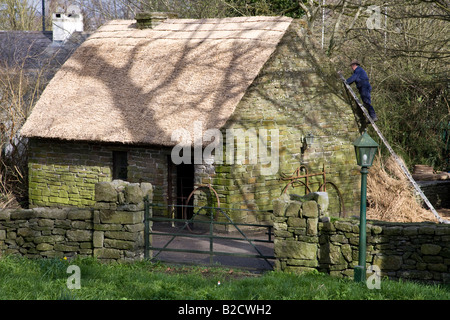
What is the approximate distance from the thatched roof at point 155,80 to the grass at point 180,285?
13.6 ft

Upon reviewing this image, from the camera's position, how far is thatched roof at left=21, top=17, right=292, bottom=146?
13398mm

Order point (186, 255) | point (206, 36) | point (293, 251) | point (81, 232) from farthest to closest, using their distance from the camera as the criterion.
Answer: point (206, 36) → point (186, 255) → point (81, 232) → point (293, 251)

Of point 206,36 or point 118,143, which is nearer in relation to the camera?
point 118,143

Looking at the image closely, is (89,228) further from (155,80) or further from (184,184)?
(155,80)

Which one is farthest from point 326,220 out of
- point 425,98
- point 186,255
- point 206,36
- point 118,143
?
point 425,98

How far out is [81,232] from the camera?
10.2 m

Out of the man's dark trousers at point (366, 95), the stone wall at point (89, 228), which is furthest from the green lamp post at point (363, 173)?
the man's dark trousers at point (366, 95)

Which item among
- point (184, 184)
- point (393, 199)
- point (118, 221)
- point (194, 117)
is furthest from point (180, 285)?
point (393, 199)

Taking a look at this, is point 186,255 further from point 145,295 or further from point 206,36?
point 206,36

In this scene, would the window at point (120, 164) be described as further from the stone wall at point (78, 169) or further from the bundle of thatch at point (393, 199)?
the bundle of thatch at point (393, 199)

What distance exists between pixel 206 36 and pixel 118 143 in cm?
336

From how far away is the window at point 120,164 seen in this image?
14570 mm

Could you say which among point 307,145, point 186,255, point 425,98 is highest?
point 425,98

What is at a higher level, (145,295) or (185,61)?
(185,61)
